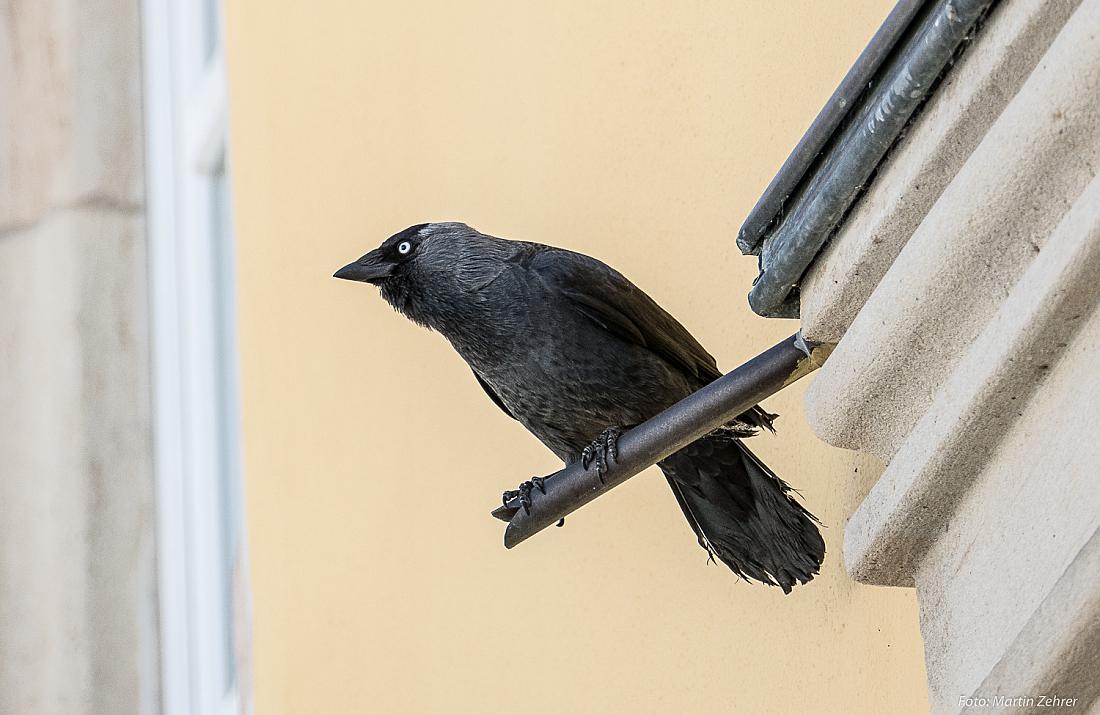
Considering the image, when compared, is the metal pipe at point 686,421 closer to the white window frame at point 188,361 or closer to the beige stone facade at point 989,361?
the beige stone facade at point 989,361

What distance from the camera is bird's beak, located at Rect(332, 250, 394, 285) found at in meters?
2.00

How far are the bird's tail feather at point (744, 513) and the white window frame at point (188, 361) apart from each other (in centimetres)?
232

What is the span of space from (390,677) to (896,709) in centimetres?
128

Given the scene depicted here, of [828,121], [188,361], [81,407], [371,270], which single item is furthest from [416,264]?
[81,407]

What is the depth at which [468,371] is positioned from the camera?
7.60ft

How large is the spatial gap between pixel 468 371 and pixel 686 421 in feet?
3.95

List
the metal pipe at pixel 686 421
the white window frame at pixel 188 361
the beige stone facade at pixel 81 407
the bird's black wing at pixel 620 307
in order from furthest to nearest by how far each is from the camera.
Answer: the beige stone facade at pixel 81 407, the white window frame at pixel 188 361, the bird's black wing at pixel 620 307, the metal pipe at pixel 686 421

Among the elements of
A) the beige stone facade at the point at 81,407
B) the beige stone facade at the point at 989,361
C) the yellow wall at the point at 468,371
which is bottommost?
the beige stone facade at the point at 81,407

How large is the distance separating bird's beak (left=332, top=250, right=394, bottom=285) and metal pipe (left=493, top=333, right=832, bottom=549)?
0.72m

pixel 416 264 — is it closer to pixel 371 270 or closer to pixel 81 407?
pixel 371 270

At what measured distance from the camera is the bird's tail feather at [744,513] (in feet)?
4.70

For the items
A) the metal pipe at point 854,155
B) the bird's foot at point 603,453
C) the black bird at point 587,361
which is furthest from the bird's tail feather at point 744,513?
the metal pipe at point 854,155

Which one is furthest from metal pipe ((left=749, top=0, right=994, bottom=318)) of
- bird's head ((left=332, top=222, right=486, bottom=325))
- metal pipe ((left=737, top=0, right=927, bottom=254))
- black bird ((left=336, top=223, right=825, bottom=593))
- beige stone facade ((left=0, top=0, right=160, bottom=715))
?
beige stone facade ((left=0, top=0, right=160, bottom=715))

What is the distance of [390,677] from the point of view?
7.77 ft
